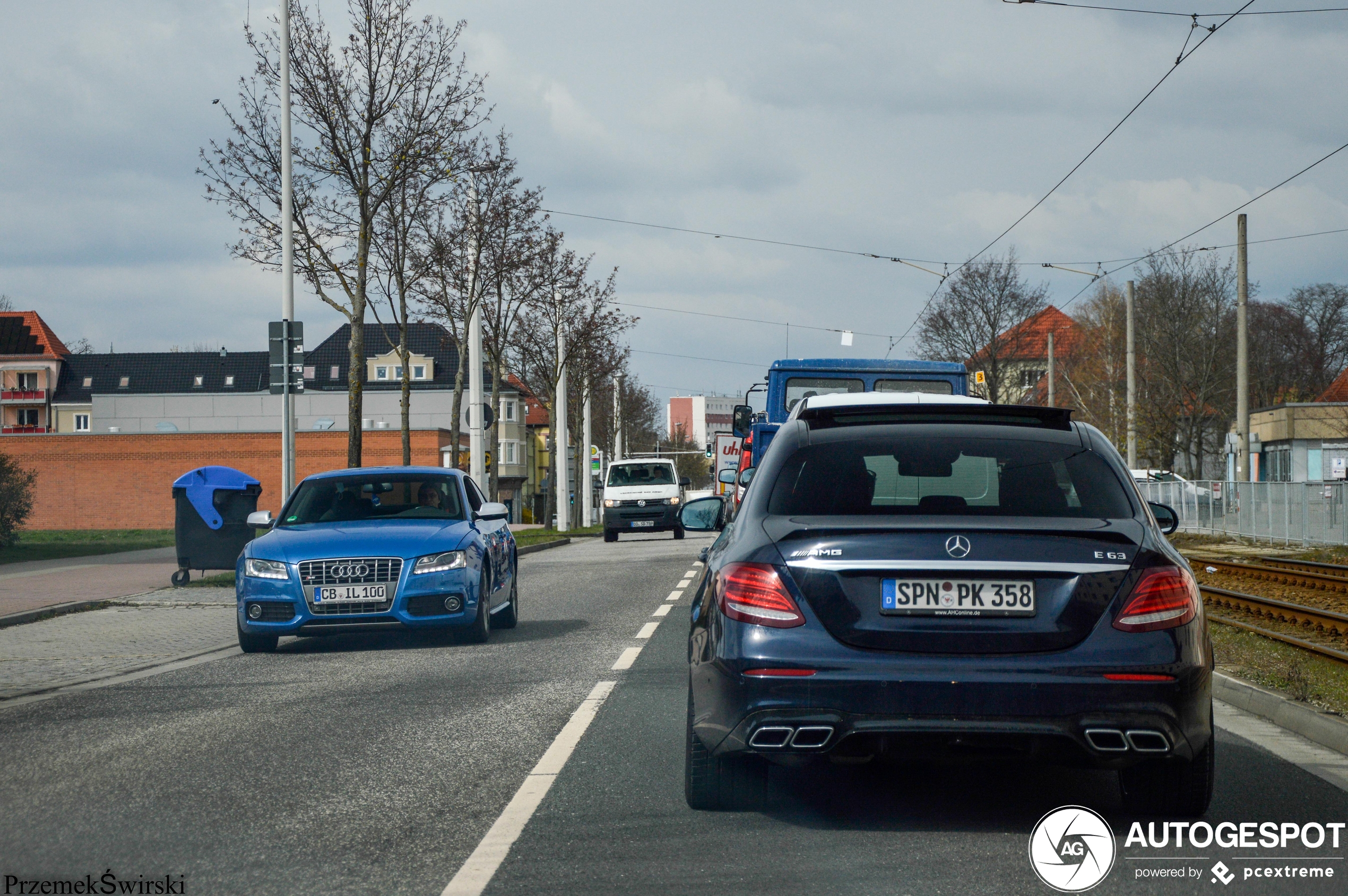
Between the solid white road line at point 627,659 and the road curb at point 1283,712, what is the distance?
12.5ft

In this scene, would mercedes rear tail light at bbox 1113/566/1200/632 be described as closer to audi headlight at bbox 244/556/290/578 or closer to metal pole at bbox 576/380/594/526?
audi headlight at bbox 244/556/290/578

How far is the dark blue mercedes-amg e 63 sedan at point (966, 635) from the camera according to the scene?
4.74 m

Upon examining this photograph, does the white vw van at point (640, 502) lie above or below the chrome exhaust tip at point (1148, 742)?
below

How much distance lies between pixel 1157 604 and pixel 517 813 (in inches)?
96.7

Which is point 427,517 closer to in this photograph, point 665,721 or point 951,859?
point 665,721

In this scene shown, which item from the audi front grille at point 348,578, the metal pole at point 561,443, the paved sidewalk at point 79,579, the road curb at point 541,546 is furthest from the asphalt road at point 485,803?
the metal pole at point 561,443

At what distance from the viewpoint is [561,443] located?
4922 cm

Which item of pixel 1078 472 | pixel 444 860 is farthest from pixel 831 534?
pixel 444 860

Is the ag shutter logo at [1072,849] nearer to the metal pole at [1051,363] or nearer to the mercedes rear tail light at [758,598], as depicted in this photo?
the mercedes rear tail light at [758,598]

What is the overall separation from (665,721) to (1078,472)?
306 centimetres

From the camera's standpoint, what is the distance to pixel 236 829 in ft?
17.3

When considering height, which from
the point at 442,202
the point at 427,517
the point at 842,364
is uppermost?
the point at 442,202

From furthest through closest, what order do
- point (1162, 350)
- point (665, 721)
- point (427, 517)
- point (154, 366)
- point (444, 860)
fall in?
point (154, 366)
point (1162, 350)
point (427, 517)
point (665, 721)
point (444, 860)

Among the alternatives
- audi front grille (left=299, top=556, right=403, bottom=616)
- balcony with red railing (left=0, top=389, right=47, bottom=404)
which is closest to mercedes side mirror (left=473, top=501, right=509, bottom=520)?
audi front grille (left=299, top=556, right=403, bottom=616)
